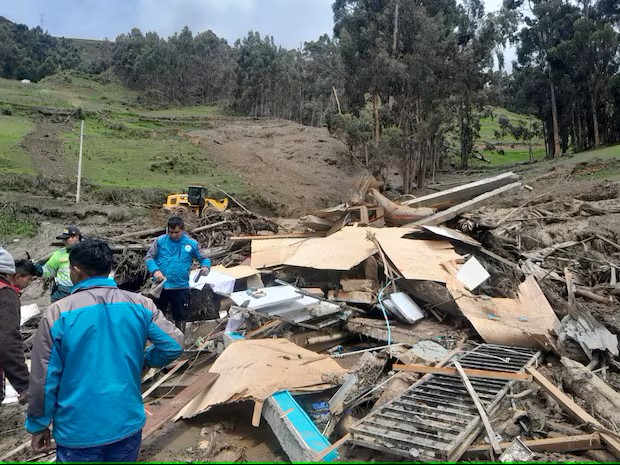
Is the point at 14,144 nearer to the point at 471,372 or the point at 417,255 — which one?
the point at 417,255

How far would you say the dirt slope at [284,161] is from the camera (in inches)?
941

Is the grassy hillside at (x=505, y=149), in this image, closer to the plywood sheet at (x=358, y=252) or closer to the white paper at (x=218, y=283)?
the plywood sheet at (x=358, y=252)

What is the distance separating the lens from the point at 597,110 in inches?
1130

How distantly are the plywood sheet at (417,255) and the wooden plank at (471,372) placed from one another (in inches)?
76.0

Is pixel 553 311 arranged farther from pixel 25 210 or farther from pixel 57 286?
pixel 25 210

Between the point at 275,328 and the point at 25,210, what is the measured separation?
45.8 ft

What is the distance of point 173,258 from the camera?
5.02m

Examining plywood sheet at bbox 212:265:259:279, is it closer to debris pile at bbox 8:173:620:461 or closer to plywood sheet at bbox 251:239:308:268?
debris pile at bbox 8:173:620:461

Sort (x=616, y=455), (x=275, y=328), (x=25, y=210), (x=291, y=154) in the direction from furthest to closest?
(x=291, y=154) → (x=25, y=210) → (x=275, y=328) → (x=616, y=455)

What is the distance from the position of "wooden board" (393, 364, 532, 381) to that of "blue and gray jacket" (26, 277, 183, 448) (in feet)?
9.15

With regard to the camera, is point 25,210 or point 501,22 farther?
point 501,22

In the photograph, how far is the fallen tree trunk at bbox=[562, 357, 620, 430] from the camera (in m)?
3.52

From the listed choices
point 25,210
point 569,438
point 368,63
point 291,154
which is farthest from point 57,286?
point 291,154

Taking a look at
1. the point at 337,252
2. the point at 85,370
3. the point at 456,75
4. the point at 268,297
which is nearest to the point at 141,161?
the point at 456,75
